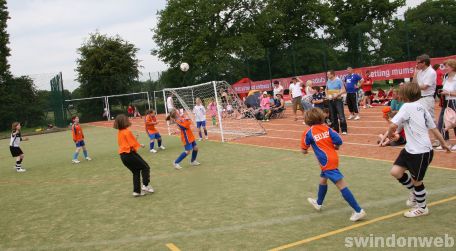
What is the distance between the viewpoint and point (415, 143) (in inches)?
207

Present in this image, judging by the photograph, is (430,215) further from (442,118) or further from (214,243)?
(442,118)

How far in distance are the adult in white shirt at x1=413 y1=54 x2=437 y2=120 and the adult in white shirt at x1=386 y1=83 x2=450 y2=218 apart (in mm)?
3437

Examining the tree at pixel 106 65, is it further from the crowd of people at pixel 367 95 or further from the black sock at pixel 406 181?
the black sock at pixel 406 181

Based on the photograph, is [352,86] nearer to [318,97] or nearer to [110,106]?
A: [318,97]

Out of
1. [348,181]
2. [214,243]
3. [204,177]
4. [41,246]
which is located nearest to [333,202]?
[348,181]

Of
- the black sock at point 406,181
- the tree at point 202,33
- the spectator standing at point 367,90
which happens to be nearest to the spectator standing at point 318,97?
the spectator standing at point 367,90

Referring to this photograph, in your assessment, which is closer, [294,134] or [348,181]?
[348,181]

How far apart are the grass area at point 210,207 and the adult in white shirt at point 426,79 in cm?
155

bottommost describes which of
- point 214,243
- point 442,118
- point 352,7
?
point 214,243

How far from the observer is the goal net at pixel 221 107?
57.3 ft

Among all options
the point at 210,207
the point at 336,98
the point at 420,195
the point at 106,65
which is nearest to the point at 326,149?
the point at 420,195

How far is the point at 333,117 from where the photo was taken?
45.0ft

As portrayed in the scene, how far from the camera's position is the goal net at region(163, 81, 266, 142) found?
17.5 meters

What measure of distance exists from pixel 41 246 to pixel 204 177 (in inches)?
161
